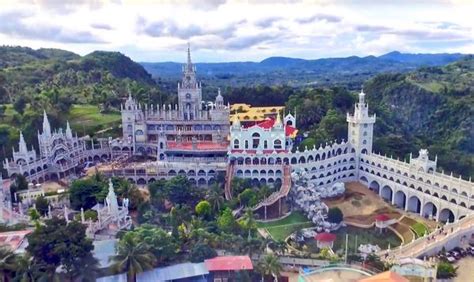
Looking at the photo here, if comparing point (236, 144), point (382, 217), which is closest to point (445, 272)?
point (382, 217)

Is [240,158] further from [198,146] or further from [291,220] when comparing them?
[291,220]

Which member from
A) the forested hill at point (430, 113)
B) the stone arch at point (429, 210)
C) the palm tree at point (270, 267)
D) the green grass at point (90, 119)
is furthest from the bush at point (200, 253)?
the green grass at point (90, 119)

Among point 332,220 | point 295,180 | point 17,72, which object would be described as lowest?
point 332,220

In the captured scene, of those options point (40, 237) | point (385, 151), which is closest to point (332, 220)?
point (385, 151)

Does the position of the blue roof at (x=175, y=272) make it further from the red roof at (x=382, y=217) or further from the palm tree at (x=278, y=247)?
the red roof at (x=382, y=217)

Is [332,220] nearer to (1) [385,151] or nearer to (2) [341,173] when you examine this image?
(2) [341,173]
